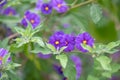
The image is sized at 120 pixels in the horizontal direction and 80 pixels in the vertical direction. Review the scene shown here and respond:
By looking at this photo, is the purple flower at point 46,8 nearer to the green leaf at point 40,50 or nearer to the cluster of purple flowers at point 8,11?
the cluster of purple flowers at point 8,11

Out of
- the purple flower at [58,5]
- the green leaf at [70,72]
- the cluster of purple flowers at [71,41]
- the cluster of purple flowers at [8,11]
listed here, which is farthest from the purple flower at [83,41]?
the cluster of purple flowers at [8,11]

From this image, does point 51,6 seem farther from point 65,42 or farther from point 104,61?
point 104,61

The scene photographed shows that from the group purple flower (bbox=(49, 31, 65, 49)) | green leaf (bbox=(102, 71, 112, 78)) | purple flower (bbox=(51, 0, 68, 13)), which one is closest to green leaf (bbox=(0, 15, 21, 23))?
purple flower (bbox=(51, 0, 68, 13))

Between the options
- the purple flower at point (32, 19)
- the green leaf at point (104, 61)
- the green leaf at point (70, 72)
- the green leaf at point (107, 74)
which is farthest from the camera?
the purple flower at point (32, 19)

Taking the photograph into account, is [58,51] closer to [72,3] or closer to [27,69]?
[72,3]

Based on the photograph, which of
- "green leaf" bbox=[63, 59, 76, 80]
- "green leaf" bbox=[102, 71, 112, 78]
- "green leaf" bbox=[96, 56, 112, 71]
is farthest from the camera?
"green leaf" bbox=[102, 71, 112, 78]

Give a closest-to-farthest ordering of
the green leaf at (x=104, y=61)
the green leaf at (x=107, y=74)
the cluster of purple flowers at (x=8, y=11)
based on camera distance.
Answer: the green leaf at (x=104, y=61), the green leaf at (x=107, y=74), the cluster of purple flowers at (x=8, y=11)

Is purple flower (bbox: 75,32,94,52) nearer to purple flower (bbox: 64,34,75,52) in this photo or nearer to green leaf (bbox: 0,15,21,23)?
purple flower (bbox: 64,34,75,52)
